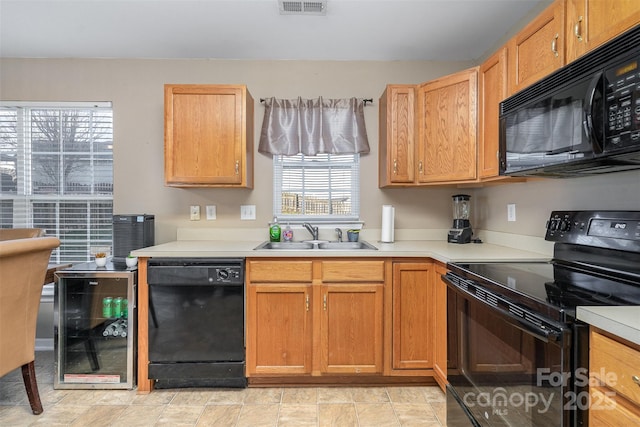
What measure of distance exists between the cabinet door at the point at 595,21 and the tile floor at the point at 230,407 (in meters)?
1.94

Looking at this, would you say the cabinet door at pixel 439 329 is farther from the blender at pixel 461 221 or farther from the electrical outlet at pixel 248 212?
the electrical outlet at pixel 248 212

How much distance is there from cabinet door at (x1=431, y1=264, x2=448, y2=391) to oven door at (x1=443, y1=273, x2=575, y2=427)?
1.06 ft

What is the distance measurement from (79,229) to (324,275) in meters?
2.29

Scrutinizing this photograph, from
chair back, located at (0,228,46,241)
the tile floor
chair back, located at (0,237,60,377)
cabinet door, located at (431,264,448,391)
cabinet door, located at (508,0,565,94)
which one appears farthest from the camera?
chair back, located at (0,228,46,241)

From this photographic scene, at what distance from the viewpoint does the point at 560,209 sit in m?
1.87

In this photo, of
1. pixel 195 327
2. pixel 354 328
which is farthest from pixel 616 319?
pixel 195 327

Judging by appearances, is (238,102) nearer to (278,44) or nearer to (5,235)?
(278,44)

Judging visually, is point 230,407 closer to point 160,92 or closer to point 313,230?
point 313,230

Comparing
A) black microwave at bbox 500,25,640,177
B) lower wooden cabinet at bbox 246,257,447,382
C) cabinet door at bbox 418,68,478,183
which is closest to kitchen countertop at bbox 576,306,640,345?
black microwave at bbox 500,25,640,177

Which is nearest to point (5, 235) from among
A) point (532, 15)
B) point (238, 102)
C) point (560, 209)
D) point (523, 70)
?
point (238, 102)

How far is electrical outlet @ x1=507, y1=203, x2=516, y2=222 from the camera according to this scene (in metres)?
2.30

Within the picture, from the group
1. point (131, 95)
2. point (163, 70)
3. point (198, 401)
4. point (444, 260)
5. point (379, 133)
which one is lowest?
point (198, 401)

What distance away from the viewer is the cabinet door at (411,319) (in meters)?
2.14

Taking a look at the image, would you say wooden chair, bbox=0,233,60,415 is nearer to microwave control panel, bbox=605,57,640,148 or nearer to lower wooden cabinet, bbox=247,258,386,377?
lower wooden cabinet, bbox=247,258,386,377
